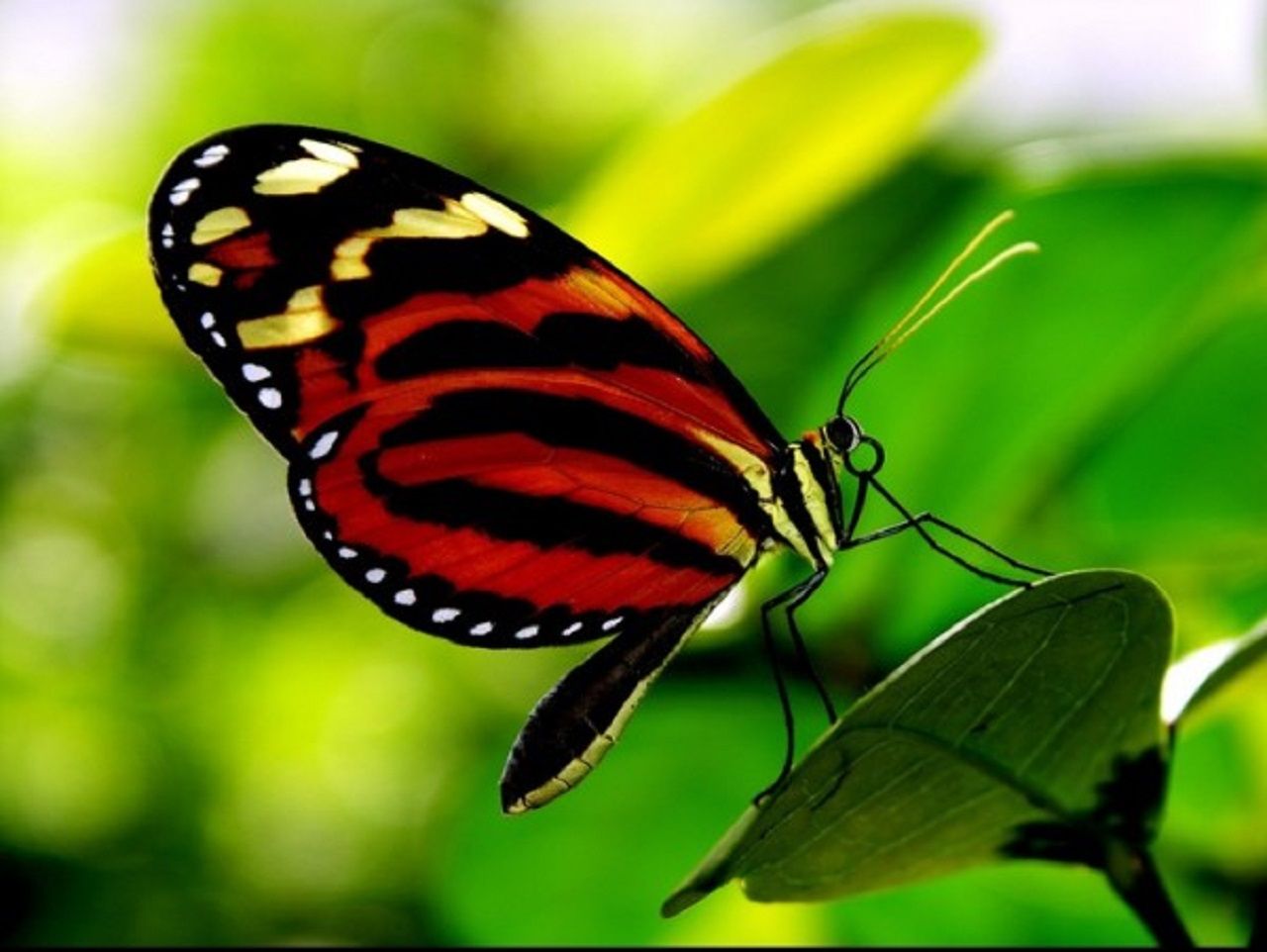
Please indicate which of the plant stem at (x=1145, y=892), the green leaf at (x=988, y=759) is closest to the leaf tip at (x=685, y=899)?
the green leaf at (x=988, y=759)

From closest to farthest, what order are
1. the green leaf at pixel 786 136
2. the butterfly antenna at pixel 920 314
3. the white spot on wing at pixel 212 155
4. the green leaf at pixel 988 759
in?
the green leaf at pixel 988 759
the white spot on wing at pixel 212 155
the butterfly antenna at pixel 920 314
the green leaf at pixel 786 136

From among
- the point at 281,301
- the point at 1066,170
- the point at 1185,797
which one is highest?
the point at 281,301

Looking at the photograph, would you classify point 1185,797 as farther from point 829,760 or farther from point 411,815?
point 411,815

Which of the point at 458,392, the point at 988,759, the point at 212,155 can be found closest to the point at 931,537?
the point at 458,392

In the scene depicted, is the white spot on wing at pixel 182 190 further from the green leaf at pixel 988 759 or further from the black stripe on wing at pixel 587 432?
the green leaf at pixel 988 759

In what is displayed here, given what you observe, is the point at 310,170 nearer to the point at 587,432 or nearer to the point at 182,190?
the point at 182,190

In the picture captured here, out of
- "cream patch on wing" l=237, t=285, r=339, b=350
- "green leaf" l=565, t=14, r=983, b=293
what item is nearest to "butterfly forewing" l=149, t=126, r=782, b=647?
"cream patch on wing" l=237, t=285, r=339, b=350

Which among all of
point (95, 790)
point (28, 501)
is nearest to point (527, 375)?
point (95, 790)
